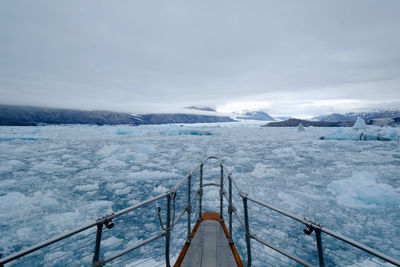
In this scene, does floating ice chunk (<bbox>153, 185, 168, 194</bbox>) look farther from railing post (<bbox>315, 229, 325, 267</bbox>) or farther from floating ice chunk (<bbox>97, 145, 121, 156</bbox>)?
floating ice chunk (<bbox>97, 145, 121, 156</bbox>)

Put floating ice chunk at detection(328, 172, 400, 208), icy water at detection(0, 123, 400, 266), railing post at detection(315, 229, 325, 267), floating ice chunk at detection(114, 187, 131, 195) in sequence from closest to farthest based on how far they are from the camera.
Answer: railing post at detection(315, 229, 325, 267), icy water at detection(0, 123, 400, 266), floating ice chunk at detection(328, 172, 400, 208), floating ice chunk at detection(114, 187, 131, 195)

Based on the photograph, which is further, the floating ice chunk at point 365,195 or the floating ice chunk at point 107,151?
the floating ice chunk at point 107,151

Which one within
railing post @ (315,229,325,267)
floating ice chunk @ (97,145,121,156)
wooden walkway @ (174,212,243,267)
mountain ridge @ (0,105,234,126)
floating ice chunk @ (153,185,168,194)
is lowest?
floating ice chunk @ (97,145,121,156)

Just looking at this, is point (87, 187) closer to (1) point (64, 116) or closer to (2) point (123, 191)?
(2) point (123, 191)

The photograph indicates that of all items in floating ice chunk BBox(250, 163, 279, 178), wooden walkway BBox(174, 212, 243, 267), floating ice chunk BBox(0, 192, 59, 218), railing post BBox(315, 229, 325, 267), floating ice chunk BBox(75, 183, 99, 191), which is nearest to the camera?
railing post BBox(315, 229, 325, 267)

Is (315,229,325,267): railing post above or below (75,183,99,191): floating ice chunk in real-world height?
above

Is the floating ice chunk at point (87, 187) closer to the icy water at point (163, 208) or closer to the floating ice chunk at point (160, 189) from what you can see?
the icy water at point (163, 208)

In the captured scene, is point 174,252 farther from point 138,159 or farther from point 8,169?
point 8,169

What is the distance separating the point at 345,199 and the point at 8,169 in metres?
14.8

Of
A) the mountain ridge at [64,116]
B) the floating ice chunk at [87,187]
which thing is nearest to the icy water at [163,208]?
the floating ice chunk at [87,187]

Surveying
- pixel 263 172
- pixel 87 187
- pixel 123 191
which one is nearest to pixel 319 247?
pixel 123 191

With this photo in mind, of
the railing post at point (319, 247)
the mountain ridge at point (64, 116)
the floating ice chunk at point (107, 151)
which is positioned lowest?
the floating ice chunk at point (107, 151)

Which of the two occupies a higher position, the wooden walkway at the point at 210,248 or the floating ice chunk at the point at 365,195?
the wooden walkway at the point at 210,248

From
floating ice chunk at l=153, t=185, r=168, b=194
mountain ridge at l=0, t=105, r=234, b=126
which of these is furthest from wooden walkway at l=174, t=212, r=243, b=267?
mountain ridge at l=0, t=105, r=234, b=126
